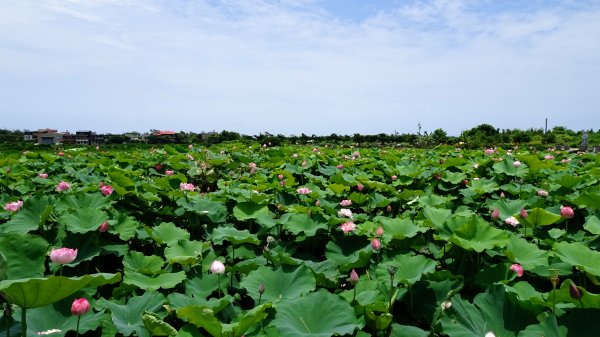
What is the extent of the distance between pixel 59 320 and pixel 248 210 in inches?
47.6

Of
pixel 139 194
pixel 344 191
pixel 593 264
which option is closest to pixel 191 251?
pixel 139 194

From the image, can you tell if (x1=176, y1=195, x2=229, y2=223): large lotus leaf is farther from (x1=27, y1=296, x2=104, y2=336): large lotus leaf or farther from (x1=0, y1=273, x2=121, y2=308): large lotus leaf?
(x1=0, y1=273, x2=121, y2=308): large lotus leaf

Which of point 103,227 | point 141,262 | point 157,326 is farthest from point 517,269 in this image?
point 103,227

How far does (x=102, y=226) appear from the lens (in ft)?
6.67

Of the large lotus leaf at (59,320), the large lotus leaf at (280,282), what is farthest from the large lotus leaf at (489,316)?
the large lotus leaf at (59,320)

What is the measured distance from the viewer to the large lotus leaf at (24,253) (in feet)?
5.60

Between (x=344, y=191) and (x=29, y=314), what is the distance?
6.99 feet

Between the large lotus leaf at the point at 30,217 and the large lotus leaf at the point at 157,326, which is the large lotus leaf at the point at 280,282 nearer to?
the large lotus leaf at the point at 157,326

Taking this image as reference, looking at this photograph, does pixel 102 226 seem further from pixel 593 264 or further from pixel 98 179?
pixel 593 264

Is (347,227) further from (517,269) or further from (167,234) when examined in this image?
(167,234)

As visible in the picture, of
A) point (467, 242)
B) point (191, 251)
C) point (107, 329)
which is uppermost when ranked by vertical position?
point (467, 242)

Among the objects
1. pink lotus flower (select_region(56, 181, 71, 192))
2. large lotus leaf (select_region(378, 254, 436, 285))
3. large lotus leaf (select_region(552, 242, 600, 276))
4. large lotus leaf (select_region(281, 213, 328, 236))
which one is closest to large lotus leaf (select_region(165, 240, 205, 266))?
large lotus leaf (select_region(281, 213, 328, 236))

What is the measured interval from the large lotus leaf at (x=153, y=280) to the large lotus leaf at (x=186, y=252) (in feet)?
0.30

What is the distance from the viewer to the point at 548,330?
1.22 meters
